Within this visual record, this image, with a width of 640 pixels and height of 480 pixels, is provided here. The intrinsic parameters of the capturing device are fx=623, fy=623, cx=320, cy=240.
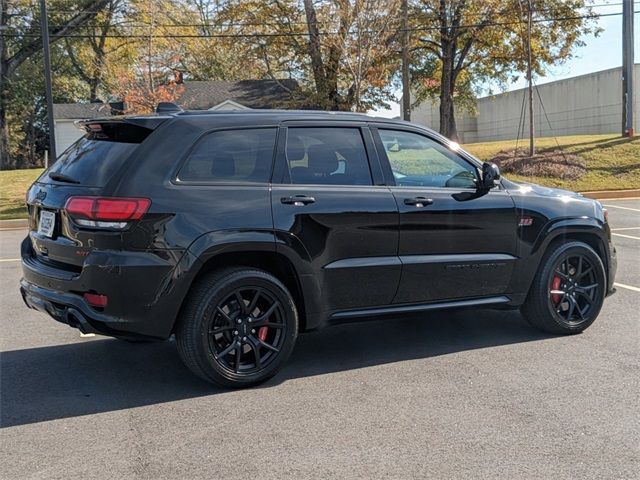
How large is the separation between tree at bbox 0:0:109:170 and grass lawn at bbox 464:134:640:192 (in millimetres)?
27008

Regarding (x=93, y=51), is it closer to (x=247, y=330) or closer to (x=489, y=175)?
(x=489, y=175)

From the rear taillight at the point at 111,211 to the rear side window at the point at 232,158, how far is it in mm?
365

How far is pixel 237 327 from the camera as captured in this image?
4184 millimetres

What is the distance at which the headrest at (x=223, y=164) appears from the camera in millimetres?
4238

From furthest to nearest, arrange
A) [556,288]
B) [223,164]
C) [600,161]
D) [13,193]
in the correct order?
[600,161] < [13,193] < [556,288] < [223,164]

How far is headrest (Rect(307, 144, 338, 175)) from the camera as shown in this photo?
4547 millimetres

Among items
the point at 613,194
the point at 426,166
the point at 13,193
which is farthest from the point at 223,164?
the point at 13,193

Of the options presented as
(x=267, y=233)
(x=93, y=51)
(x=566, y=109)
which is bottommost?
(x=267, y=233)

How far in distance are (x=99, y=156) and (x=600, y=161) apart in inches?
779

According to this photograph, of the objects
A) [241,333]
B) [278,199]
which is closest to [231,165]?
[278,199]

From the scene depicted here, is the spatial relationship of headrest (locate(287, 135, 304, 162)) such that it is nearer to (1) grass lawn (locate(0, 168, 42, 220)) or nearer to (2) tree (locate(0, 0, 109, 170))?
(1) grass lawn (locate(0, 168, 42, 220))

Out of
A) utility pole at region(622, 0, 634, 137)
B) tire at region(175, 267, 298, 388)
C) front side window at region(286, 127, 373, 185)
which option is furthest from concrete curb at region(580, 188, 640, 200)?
tire at region(175, 267, 298, 388)

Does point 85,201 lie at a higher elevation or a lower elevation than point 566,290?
higher

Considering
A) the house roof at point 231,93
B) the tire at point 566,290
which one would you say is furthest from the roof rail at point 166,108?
the house roof at point 231,93
